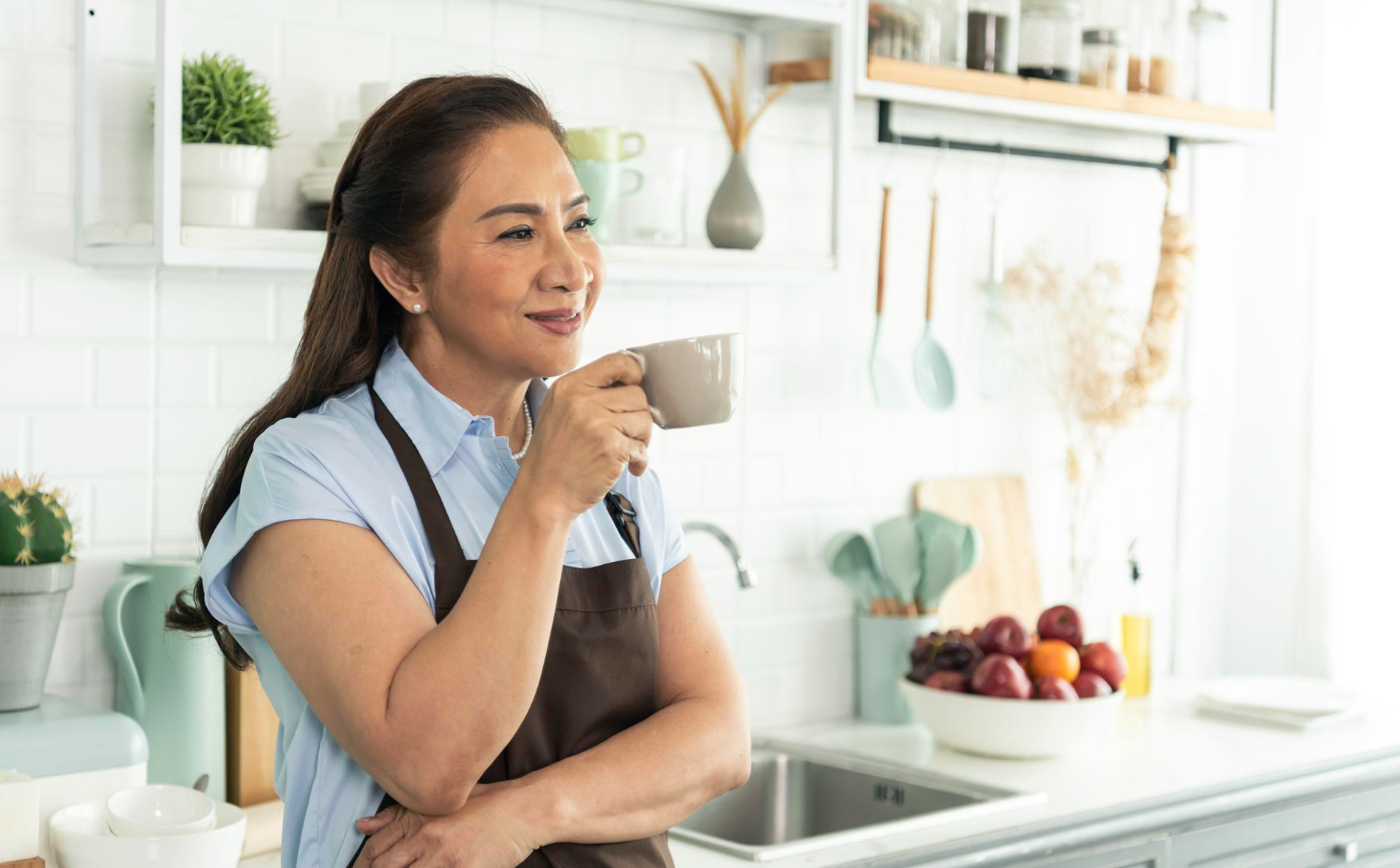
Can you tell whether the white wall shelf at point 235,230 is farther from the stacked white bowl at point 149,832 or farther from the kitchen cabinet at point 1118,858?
the kitchen cabinet at point 1118,858

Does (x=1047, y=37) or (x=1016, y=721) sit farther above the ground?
(x=1047, y=37)

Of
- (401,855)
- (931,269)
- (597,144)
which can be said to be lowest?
(401,855)

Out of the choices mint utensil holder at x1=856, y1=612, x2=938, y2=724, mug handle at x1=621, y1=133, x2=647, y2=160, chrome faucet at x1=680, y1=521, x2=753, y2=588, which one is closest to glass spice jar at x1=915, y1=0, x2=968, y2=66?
mug handle at x1=621, y1=133, x2=647, y2=160

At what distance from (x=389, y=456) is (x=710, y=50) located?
4.75ft

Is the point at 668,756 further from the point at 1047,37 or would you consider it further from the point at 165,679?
the point at 1047,37

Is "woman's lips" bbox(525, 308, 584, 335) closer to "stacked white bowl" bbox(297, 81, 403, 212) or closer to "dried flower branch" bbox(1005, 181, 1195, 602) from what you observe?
"stacked white bowl" bbox(297, 81, 403, 212)

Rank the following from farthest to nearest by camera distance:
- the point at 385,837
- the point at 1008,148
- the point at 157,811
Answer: the point at 1008,148, the point at 157,811, the point at 385,837

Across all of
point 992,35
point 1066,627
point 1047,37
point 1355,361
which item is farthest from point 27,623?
point 1355,361

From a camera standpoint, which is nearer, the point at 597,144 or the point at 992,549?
the point at 597,144

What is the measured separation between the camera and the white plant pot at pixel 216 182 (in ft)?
6.28

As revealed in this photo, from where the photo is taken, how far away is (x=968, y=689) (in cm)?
258

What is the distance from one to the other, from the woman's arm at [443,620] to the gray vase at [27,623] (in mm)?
634

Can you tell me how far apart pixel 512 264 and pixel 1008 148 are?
1.82 m

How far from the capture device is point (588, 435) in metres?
1.26
